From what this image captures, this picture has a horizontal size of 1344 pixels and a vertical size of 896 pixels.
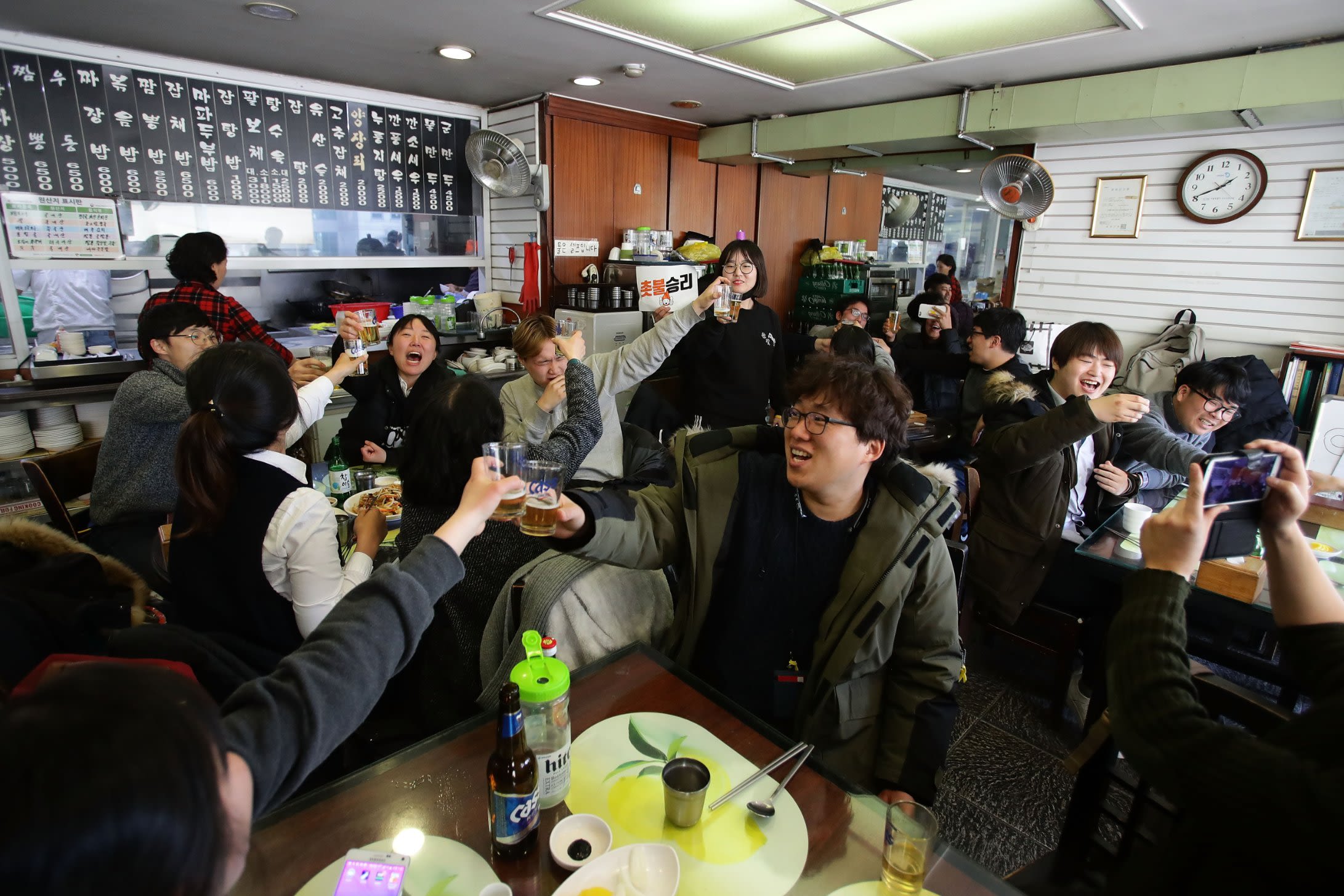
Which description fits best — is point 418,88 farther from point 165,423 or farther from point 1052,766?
point 1052,766

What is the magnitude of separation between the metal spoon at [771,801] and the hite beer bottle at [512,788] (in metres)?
0.40

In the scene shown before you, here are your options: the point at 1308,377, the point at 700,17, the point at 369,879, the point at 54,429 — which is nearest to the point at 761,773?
the point at 369,879

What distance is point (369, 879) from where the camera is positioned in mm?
1047

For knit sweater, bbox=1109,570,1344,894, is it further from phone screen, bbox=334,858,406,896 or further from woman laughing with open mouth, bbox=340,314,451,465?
woman laughing with open mouth, bbox=340,314,451,465

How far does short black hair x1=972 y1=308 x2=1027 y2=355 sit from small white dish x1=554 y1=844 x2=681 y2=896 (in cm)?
332

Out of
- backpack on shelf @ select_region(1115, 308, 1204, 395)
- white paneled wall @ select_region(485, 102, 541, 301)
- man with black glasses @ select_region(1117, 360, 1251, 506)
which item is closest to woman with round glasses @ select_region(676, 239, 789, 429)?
man with black glasses @ select_region(1117, 360, 1251, 506)

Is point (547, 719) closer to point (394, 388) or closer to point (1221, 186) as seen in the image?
point (394, 388)

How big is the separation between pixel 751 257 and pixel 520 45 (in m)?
1.77

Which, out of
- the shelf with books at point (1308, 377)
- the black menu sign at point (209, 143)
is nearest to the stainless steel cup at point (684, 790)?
the shelf with books at point (1308, 377)

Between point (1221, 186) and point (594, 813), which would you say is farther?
point (1221, 186)

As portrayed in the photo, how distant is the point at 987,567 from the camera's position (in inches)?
114

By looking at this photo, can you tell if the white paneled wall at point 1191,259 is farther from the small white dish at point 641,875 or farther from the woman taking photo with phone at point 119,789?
the woman taking photo with phone at point 119,789

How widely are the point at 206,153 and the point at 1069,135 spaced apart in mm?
5672

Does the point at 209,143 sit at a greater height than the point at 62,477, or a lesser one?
greater
